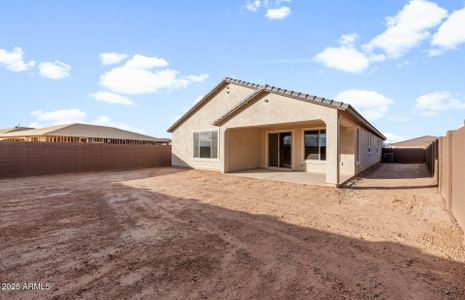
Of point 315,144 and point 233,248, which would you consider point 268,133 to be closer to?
point 315,144

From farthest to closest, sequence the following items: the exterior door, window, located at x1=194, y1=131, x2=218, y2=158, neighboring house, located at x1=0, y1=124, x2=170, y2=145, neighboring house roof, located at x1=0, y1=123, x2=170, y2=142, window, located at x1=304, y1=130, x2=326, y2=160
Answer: neighboring house roof, located at x1=0, y1=123, x2=170, y2=142
neighboring house, located at x1=0, y1=124, x2=170, y2=145
window, located at x1=194, y1=131, x2=218, y2=158
the exterior door
window, located at x1=304, y1=130, x2=326, y2=160

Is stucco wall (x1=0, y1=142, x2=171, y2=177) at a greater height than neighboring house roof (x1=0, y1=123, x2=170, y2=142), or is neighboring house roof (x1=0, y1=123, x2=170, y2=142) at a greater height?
neighboring house roof (x1=0, y1=123, x2=170, y2=142)

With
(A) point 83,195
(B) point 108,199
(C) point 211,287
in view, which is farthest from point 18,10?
(C) point 211,287

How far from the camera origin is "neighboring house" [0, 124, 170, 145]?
979 inches

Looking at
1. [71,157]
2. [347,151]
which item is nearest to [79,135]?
[71,157]

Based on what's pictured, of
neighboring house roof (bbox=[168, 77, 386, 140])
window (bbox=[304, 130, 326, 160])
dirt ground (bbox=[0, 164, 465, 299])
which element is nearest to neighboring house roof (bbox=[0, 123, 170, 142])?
neighboring house roof (bbox=[168, 77, 386, 140])

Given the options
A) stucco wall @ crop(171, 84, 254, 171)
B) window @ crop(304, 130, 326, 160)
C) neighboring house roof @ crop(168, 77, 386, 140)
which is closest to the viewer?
neighboring house roof @ crop(168, 77, 386, 140)

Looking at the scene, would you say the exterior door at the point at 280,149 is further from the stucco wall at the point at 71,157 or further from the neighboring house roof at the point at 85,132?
the neighboring house roof at the point at 85,132

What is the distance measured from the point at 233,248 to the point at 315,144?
10.5 meters

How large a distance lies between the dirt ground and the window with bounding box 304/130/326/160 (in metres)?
5.82

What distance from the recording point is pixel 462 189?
15.5ft

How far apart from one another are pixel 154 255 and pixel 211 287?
1253 millimetres

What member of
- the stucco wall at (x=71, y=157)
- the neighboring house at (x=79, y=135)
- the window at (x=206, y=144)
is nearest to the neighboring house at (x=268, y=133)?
the window at (x=206, y=144)

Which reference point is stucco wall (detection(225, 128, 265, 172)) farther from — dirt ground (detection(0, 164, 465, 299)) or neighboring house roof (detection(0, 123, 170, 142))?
neighboring house roof (detection(0, 123, 170, 142))
